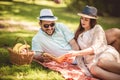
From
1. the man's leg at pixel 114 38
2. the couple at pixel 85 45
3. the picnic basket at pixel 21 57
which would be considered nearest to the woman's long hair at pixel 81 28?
the couple at pixel 85 45

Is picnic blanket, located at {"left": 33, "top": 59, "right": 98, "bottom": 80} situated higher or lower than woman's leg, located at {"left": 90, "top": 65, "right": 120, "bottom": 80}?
lower

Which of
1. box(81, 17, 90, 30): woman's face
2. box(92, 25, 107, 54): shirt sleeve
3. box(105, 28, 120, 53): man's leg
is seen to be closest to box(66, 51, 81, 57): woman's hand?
box(92, 25, 107, 54): shirt sleeve

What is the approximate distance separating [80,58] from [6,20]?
6.85m

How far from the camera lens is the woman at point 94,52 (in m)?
6.19

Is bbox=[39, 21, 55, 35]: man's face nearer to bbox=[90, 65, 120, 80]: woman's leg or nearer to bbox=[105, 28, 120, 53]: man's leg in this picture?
bbox=[105, 28, 120, 53]: man's leg

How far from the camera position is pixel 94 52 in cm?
656

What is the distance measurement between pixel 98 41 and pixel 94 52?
0.76 feet

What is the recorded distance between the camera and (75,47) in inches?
275

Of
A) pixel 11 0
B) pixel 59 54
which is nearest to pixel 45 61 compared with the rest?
pixel 59 54

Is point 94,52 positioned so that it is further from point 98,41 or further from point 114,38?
point 114,38

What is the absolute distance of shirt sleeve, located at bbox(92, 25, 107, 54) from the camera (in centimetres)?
657

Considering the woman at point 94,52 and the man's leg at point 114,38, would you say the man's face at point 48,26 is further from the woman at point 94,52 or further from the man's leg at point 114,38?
the man's leg at point 114,38

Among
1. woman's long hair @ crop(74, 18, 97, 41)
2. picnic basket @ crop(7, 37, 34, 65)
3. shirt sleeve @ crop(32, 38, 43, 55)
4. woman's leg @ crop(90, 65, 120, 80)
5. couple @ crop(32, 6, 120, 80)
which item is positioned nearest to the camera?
woman's leg @ crop(90, 65, 120, 80)

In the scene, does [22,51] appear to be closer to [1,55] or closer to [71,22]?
[1,55]
